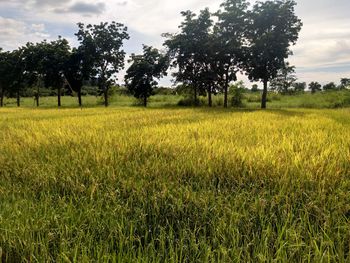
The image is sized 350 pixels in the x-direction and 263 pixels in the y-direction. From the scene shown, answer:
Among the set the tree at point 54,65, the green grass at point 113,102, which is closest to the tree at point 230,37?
the green grass at point 113,102

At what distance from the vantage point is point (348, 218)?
3480 mm

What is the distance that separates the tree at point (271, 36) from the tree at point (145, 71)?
13267 mm

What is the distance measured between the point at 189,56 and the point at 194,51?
0.95m

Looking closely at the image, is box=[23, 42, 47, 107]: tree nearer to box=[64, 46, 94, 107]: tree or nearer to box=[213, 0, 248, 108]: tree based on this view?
box=[64, 46, 94, 107]: tree

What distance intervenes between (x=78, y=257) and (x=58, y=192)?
80.4 inches

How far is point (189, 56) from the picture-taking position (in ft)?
131

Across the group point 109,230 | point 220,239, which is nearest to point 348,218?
point 220,239

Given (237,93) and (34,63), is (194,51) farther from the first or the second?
(34,63)

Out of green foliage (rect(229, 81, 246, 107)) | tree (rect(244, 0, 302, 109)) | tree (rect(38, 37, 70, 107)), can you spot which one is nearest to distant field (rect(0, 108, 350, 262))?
tree (rect(244, 0, 302, 109))

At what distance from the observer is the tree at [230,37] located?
34469mm

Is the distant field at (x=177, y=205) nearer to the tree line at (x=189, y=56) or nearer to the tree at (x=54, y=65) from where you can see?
the tree line at (x=189, y=56)

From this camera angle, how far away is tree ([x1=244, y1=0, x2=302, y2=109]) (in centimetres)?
3195

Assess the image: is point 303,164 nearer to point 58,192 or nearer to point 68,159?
point 58,192

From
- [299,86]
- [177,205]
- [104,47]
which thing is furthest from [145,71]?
[299,86]
